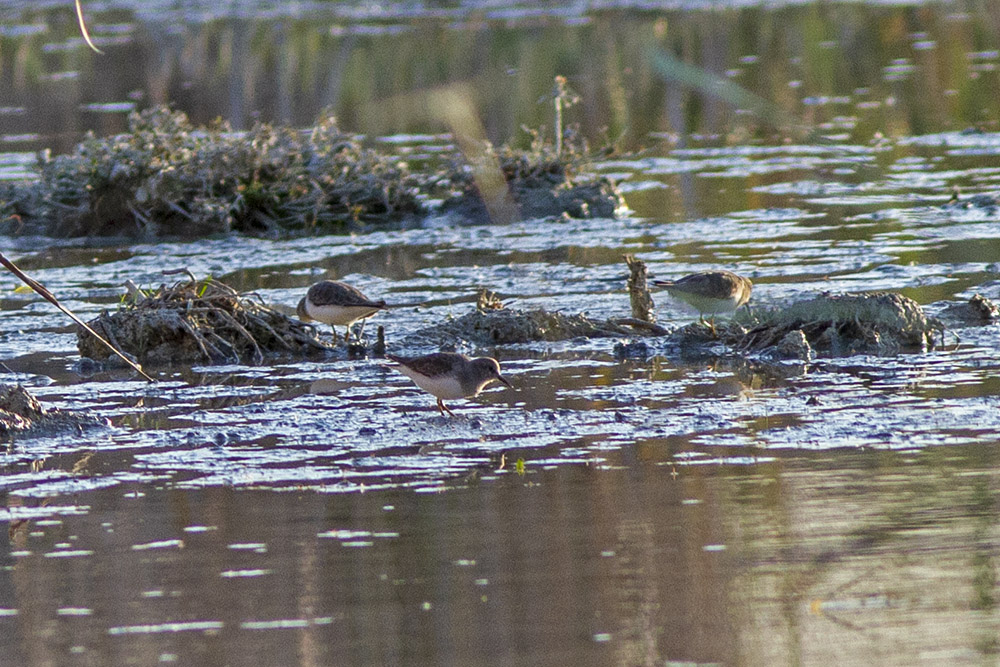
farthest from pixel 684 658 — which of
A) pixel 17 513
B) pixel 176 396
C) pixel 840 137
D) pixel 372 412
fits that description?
pixel 840 137

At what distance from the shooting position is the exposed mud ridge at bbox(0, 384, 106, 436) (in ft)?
29.3

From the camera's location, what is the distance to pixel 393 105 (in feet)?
11.7

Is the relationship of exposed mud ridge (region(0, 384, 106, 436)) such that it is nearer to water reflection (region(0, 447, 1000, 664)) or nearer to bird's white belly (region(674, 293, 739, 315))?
water reflection (region(0, 447, 1000, 664))

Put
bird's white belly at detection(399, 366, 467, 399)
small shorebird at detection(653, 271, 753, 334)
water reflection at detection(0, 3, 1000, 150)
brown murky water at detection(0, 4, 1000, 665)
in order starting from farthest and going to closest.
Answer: water reflection at detection(0, 3, 1000, 150) < small shorebird at detection(653, 271, 753, 334) < bird's white belly at detection(399, 366, 467, 399) < brown murky water at detection(0, 4, 1000, 665)

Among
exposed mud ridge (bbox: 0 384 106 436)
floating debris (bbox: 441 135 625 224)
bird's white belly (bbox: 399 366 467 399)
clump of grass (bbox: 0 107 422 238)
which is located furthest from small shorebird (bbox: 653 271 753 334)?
clump of grass (bbox: 0 107 422 238)

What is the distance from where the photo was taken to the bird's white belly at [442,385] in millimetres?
8906

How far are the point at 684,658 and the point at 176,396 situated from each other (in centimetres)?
541

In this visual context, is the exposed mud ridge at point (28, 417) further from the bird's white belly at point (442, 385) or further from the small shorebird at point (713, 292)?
the small shorebird at point (713, 292)

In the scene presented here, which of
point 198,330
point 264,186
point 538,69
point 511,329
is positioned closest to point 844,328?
point 511,329

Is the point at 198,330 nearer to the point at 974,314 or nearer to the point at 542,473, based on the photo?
the point at 542,473

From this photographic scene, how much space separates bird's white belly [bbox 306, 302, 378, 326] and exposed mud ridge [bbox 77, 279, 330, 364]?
8.3 inches

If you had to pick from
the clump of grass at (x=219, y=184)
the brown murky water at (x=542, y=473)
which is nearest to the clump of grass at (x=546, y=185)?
the brown murky water at (x=542, y=473)

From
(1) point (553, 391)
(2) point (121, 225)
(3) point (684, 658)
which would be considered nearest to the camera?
(3) point (684, 658)

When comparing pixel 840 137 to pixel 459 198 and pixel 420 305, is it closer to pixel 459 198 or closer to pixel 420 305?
pixel 459 198
